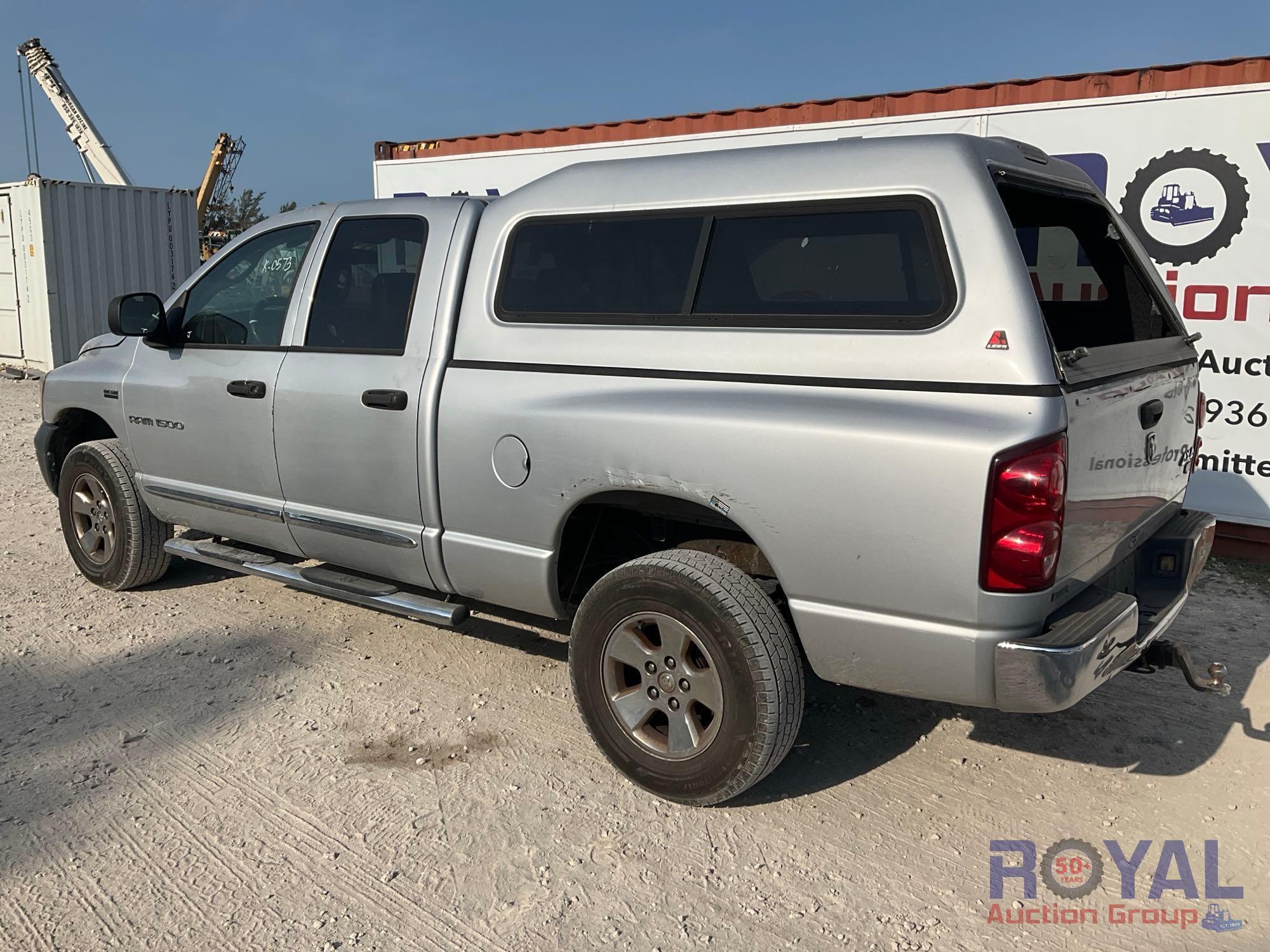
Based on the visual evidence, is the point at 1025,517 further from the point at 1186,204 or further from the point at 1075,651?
the point at 1186,204

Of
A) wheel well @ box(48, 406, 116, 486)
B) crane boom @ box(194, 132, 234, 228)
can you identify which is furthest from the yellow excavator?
wheel well @ box(48, 406, 116, 486)

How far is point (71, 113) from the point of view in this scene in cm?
2467

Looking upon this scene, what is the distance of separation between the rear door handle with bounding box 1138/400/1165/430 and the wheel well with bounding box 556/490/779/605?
1.22 m

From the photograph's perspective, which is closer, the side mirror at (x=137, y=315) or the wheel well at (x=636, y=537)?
the wheel well at (x=636, y=537)

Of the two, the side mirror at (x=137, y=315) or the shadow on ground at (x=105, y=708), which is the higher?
the side mirror at (x=137, y=315)

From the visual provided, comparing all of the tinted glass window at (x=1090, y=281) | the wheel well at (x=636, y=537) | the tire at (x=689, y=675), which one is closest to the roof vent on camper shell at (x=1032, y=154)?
the tinted glass window at (x=1090, y=281)

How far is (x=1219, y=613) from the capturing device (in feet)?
16.9

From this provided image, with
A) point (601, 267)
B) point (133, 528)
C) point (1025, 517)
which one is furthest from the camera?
point (133, 528)

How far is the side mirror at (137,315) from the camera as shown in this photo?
4531mm

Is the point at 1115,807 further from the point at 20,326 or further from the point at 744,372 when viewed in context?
the point at 20,326

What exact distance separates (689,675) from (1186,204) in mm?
4869

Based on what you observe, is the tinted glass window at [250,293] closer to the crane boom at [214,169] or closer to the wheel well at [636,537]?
the wheel well at [636,537]

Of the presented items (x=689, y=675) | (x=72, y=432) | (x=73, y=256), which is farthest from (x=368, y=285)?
(x=73, y=256)

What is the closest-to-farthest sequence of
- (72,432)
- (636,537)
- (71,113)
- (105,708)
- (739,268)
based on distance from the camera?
1. (739,268)
2. (636,537)
3. (105,708)
4. (72,432)
5. (71,113)
